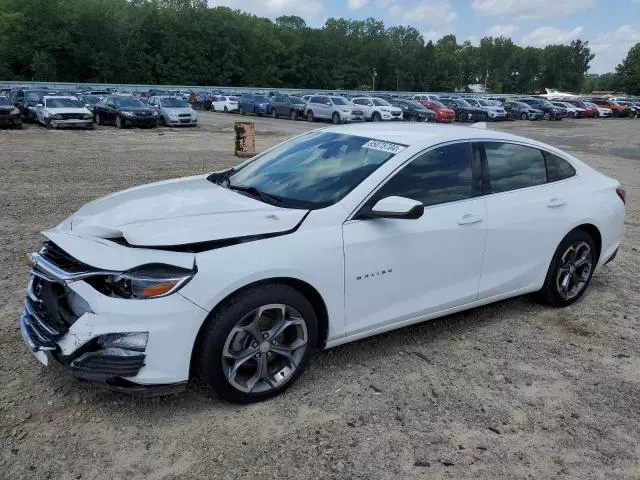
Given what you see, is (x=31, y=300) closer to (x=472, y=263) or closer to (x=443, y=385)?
(x=443, y=385)

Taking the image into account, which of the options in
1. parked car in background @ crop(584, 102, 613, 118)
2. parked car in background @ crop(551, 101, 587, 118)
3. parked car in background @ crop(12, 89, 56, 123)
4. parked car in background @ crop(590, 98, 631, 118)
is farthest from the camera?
parked car in background @ crop(590, 98, 631, 118)

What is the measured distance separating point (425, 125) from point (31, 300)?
10.4ft

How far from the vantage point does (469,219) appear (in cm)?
405

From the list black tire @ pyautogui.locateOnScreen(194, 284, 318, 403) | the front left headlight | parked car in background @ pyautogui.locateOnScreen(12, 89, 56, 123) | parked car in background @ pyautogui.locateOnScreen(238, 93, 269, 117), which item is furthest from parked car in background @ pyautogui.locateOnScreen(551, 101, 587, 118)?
the front left headlight

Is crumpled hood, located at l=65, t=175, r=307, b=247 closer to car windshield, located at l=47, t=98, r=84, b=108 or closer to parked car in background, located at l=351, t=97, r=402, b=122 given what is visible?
car windshield, located at l=47, t=98, r=84, b=108

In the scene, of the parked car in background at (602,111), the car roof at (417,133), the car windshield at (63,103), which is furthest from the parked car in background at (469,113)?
the car roof at (417,133)

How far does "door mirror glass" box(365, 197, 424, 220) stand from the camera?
11.2 feet

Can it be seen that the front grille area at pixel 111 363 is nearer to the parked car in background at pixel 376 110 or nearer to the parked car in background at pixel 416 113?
the parked car in background at pixel 376 110

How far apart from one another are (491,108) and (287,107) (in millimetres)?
16249

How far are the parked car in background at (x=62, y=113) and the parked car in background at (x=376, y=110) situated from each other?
1555 cm

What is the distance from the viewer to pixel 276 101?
39.1 m

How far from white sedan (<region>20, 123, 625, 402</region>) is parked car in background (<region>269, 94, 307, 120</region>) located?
3299 centimetres

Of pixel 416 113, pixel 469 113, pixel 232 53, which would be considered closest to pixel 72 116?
pixel 416 113

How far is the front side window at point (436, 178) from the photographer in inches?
149
